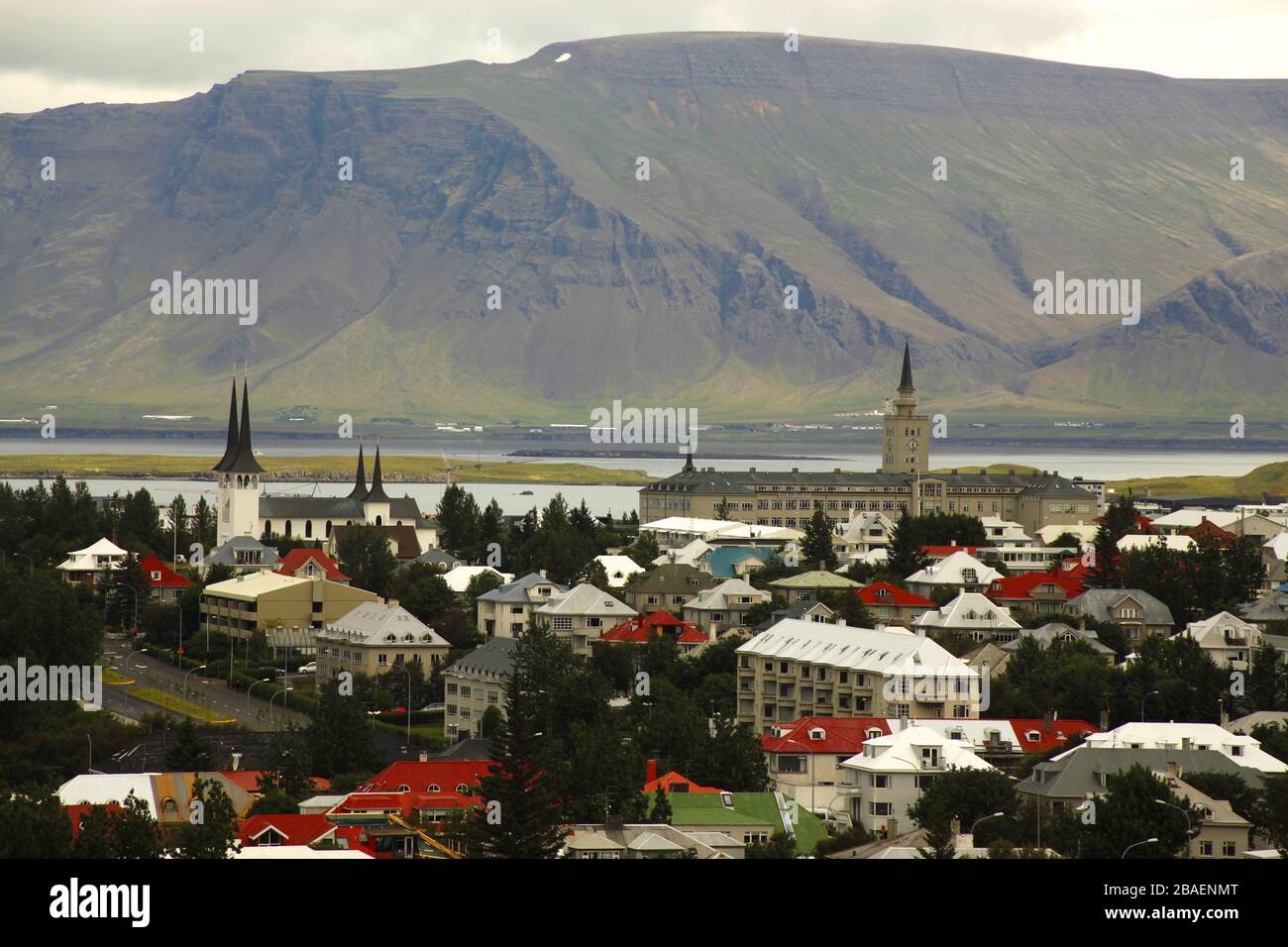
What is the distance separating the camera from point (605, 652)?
90812 millimetres

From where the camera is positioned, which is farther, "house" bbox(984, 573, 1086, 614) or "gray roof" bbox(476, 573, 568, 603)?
"house" bbox(984, 573, 1086, 614)

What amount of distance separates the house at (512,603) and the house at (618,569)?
10.9m

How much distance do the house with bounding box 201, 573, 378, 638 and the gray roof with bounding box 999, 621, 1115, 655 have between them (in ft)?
117

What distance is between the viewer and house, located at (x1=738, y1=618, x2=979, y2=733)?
256 ft

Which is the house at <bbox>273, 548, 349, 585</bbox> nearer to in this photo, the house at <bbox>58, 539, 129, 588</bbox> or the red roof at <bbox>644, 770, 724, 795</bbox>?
the house at <bbox>58, 539, 129, 588</bbox>

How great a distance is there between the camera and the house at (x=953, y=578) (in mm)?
115906

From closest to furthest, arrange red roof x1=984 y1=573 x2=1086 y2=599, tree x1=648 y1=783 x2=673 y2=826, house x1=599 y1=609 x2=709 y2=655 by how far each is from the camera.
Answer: tree x1=648 y1=783 x2=673 y2=826, house x1=599 y1=609 x2=709 y2=655, red roof x1=984 y1=573 x2=1086 y2=599

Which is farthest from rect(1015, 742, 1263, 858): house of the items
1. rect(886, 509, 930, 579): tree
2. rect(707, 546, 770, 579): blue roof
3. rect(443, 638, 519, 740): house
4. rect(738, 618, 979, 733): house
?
rect(707, 546, 770, 579): blue roof

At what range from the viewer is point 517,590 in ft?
367

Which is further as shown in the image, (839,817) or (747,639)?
(747,639)

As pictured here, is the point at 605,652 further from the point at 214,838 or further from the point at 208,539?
the point at 208,539
